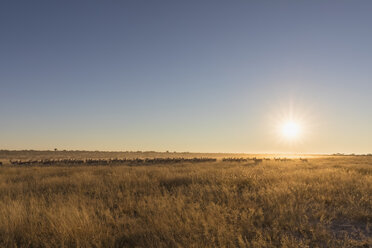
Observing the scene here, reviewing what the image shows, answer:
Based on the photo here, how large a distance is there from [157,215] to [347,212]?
4008 mm

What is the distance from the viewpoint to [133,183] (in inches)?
412

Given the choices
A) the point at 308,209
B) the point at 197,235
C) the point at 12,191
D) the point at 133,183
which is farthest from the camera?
the point at 133,183

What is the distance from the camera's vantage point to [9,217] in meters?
5.31

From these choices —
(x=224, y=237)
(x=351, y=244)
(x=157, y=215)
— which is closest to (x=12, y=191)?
(x=157, y=215)

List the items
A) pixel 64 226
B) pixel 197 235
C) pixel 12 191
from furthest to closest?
pixel 12 191
pixel 64 226
pixel 197 235

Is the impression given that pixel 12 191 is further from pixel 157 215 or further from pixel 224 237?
pixel 224 237

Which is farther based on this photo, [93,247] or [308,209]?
[308,209]

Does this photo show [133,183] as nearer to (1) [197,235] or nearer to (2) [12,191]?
(2) [12,191]

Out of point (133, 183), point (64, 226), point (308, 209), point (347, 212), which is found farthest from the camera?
point (133, 183)

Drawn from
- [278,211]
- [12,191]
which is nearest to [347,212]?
[278,211]

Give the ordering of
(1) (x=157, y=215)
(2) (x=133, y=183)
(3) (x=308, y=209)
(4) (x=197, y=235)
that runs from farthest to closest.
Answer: (2) (x=133, y=183)
(3) (x=308, y=209)
(1) (x=157, y=215)
(4) (x=197, y=235)

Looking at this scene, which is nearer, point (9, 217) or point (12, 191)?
point (9, 217)

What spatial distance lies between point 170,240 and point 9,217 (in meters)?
3.62

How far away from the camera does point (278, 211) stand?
540 cm
